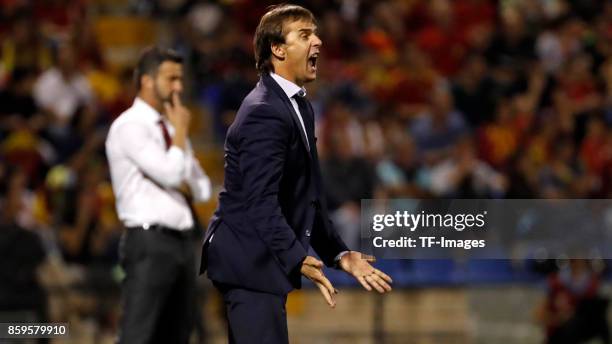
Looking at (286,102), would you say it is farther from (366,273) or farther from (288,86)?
(366,273)

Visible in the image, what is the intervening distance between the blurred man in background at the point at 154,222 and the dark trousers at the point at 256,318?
4.83 ft

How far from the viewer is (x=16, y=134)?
431 inches

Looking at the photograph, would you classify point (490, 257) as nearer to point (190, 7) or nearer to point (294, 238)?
point (190, 7)

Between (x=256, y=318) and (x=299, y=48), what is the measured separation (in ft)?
3.20

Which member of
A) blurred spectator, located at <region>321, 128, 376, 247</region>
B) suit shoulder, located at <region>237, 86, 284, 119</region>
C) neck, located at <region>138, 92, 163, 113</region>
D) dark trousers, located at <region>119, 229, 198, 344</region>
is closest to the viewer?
suit shoulder, located at <region>237, 86, 284, 119</region>

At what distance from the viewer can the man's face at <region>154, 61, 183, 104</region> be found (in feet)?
20.8

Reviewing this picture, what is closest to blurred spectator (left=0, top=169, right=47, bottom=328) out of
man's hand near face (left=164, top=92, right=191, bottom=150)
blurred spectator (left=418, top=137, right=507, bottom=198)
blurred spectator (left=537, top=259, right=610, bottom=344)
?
man's hand near face (left=164, top=92, right=191, bottom=150)

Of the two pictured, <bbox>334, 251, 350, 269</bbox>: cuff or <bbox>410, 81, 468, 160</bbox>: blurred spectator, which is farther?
<bbox>410, 81, 468, 160</bbox>: blurred spectator

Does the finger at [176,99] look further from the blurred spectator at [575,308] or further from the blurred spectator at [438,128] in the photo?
the blurred spectator at [438,128]

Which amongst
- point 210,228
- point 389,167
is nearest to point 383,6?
point 389,167

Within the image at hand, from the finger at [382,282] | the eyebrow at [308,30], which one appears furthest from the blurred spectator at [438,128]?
the finger at [382,282]

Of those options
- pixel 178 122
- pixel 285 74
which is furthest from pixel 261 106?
pixel 178 122

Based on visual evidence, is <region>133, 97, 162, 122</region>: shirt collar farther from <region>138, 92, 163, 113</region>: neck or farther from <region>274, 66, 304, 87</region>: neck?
<region>274, 66, 304, 87</region>: neck

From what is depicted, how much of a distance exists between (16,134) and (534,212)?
4408mm
